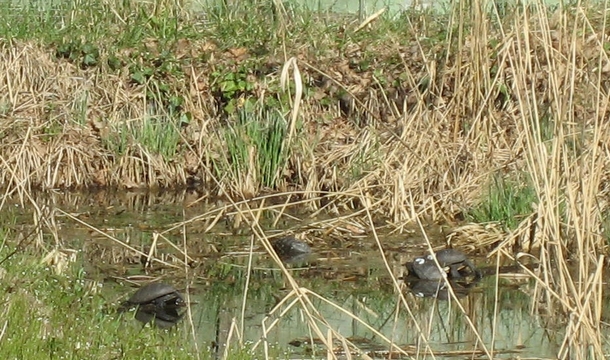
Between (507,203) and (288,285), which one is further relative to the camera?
(507,203)

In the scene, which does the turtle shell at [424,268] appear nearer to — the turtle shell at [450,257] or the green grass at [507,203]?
the turtle shell at [450,257]

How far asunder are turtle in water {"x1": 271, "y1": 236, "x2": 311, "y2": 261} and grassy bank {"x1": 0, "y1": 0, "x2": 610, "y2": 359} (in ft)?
2.29

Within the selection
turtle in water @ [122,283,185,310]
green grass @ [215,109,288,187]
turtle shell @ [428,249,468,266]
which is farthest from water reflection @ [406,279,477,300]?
green grass @ [215,109,288,187]

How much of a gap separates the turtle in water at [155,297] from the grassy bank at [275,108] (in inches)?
75.0

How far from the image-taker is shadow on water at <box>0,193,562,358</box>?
673 centimetres

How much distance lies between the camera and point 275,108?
10.8 metres

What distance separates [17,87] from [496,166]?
4.33 meters

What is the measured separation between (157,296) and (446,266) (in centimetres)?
209

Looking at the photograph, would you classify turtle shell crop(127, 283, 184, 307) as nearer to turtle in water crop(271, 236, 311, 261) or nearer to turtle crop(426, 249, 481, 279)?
turtle in water crop(271, 236, 311, 261)

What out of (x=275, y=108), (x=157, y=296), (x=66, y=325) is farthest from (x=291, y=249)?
(x=66, y=325)

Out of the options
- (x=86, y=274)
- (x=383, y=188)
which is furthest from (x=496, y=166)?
(x=86, y=274)

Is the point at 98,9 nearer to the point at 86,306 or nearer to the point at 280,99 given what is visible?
the point at 280,99

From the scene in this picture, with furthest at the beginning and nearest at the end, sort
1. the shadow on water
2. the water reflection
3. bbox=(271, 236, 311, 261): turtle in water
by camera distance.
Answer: bbox=(271, 236, 311, 261): turtle in water
the water reflection
the shadow on water

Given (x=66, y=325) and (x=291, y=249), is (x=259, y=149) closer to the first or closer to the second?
(x=291, y=249)
